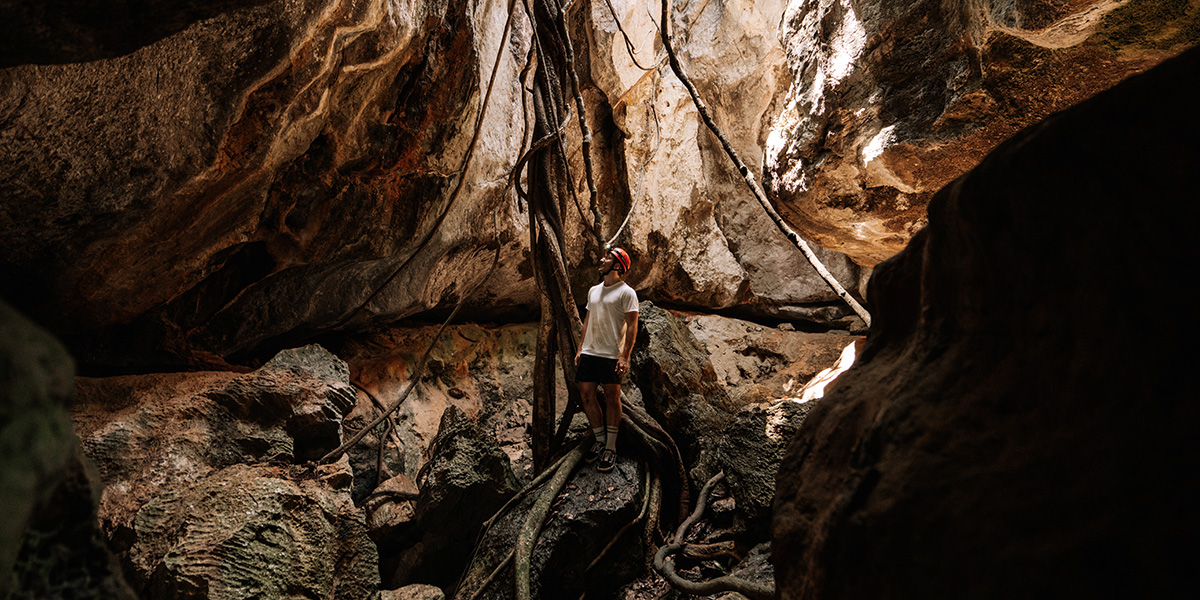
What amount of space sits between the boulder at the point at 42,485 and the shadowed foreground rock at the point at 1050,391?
1.18 meters

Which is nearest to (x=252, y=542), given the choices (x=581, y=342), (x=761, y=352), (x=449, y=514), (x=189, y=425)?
(x=189, y=425)

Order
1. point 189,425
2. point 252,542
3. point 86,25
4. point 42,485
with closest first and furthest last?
point 42,485 → point 86,25 → point 252,542 → point 189,425

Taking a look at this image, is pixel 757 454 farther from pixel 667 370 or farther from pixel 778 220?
pixel 667 370

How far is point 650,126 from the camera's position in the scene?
21.8ft

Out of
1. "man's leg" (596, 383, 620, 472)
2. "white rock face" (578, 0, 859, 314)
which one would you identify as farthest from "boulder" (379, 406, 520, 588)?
"white rock face" (578, 0, 859, 314)

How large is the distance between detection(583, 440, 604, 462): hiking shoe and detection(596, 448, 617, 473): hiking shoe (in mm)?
43

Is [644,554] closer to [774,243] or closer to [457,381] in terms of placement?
[457,381]

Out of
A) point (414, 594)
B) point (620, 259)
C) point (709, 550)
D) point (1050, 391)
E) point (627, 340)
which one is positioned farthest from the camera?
point (620, 259)

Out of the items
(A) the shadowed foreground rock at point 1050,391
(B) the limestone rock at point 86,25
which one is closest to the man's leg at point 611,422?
(A) the shadowed foreground rock at point 1050,391

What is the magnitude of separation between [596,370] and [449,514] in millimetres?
1201

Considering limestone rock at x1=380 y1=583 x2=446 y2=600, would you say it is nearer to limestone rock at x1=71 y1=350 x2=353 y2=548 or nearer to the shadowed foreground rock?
limestone rock at x1=71 y1=350 x2=353 y2=548

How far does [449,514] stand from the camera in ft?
11.2

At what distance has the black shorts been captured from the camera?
3369 mm

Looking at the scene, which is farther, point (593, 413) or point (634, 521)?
point (593, 413)
